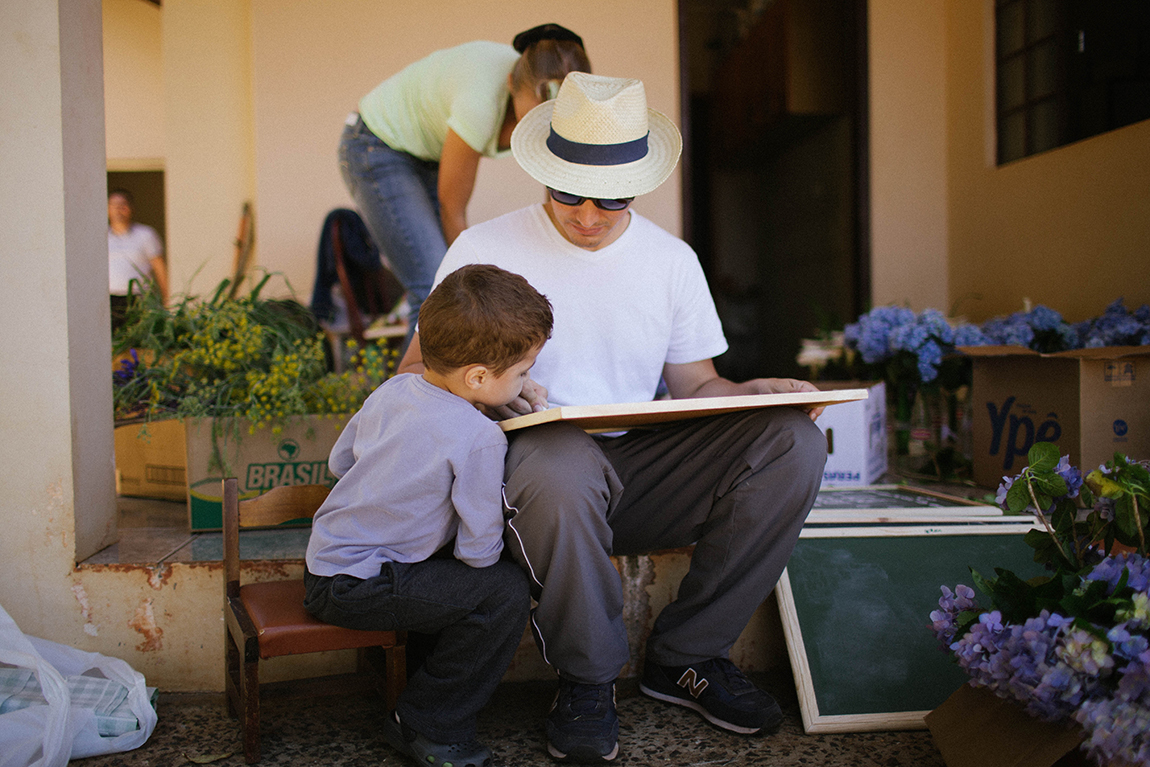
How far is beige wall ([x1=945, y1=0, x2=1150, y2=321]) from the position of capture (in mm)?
3256

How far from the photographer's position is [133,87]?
5.83 m

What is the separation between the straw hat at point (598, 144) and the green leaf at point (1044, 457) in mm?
927

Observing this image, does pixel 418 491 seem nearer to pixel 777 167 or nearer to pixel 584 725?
pixel 584 725

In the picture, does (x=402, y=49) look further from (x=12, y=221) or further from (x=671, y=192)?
(x=12, y=221)

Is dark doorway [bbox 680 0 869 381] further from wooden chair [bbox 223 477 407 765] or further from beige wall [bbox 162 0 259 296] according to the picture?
wooden chair [bbox 223 477 407 765]

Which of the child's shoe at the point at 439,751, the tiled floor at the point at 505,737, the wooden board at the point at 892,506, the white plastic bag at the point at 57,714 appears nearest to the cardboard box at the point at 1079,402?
the wooden board at the point at 892,506

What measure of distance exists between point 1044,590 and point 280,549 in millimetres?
1703

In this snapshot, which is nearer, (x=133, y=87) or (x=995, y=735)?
(x=995, y=735)

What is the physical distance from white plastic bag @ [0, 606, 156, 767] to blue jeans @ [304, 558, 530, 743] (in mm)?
512

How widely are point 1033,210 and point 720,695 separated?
10.2ft

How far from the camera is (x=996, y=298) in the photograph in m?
4.11

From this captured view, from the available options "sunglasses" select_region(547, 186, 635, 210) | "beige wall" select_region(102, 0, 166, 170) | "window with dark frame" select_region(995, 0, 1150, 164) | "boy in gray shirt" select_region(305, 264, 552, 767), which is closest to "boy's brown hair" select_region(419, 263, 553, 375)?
"boy in gray shirt" select_region(305, 264, 552, 767)

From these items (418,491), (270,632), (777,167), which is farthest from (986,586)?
(777,167)

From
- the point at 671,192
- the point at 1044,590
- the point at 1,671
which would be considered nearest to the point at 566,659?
the point at 1044,590
